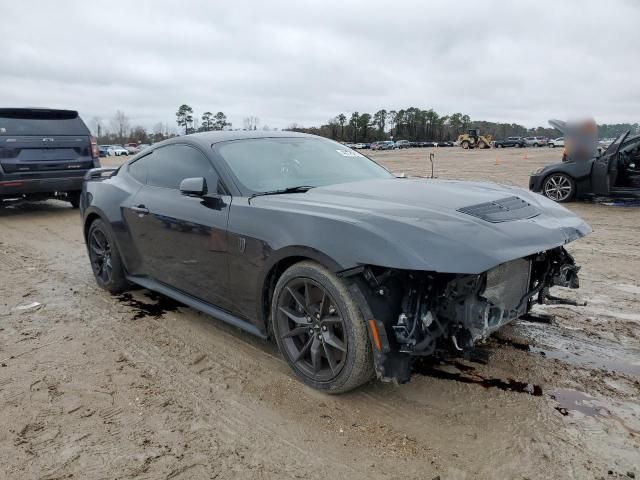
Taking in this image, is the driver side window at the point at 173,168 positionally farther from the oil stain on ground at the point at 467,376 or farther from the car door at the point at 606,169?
the car door at the point at 606,169

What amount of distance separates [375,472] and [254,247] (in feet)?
4.90

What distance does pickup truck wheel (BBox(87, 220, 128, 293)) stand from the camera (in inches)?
189

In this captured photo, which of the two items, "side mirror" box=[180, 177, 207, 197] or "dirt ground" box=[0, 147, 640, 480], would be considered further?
"side mirror" box=[180, 177, 207, 197]

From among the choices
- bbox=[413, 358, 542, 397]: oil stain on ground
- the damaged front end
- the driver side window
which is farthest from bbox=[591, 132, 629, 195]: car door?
the driver side window

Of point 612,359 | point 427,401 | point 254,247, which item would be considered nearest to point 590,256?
point 612,359

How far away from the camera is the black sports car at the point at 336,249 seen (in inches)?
103

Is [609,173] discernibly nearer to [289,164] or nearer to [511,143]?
[289,164]

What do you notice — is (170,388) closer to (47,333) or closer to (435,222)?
(47,333)

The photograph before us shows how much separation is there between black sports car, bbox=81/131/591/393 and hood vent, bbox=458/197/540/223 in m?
0.01

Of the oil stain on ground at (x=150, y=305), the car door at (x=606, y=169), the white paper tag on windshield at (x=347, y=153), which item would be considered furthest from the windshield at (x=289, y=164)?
the car door at (x=606, y=169)

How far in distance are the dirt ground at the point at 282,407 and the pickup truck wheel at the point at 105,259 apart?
467 mm

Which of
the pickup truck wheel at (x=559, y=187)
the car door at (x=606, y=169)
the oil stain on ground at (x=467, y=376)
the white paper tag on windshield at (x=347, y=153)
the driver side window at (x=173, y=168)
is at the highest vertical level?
the white paper tag on windshield at (x=347, y=153)

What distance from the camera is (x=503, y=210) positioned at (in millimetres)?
3014

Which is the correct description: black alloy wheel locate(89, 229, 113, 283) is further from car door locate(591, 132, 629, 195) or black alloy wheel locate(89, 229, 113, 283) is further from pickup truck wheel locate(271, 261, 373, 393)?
car door locate(591, 132, 629, 195)
